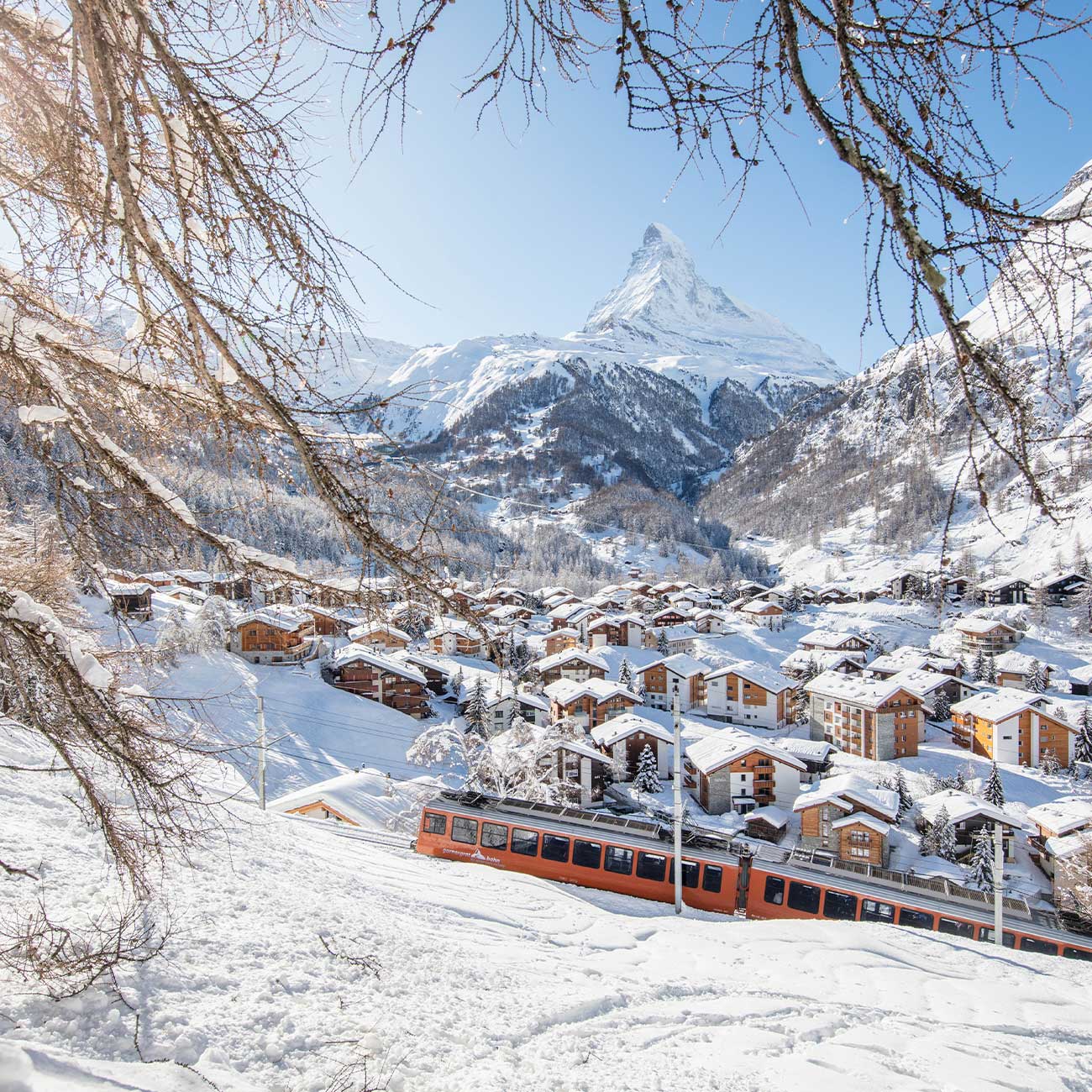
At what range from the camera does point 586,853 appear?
838cm

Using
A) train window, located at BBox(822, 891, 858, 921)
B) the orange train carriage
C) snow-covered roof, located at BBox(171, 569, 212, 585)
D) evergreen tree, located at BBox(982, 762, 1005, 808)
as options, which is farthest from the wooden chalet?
snow-covered roof, located at BBox(171, 569, 212, 585)

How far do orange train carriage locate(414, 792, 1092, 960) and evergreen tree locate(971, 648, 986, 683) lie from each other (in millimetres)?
28062

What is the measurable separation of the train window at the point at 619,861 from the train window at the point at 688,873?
502 millimetres

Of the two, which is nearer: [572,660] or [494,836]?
[494,836]

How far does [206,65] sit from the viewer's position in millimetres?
1296

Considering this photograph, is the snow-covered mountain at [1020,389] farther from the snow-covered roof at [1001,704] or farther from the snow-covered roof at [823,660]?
the snow-covered roof at [823,660]

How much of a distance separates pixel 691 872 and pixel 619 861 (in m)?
0.93

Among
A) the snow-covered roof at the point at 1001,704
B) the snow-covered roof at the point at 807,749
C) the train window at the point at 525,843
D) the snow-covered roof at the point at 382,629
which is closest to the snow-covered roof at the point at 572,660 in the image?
the snow-covered roof at the point at 807,749

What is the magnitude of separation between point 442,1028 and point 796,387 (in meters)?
210

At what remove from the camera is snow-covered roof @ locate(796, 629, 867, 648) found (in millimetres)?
37594

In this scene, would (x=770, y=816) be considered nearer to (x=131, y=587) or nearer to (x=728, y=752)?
(x=728, y=752)

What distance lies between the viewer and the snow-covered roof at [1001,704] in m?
22.8

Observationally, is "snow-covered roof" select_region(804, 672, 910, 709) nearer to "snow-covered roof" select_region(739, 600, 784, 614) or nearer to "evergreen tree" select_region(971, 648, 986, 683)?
"evergreen tree" select_region(971, 648, 986, 683)


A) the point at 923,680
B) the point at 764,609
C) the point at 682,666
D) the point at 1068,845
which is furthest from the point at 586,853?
the point at 764,609
